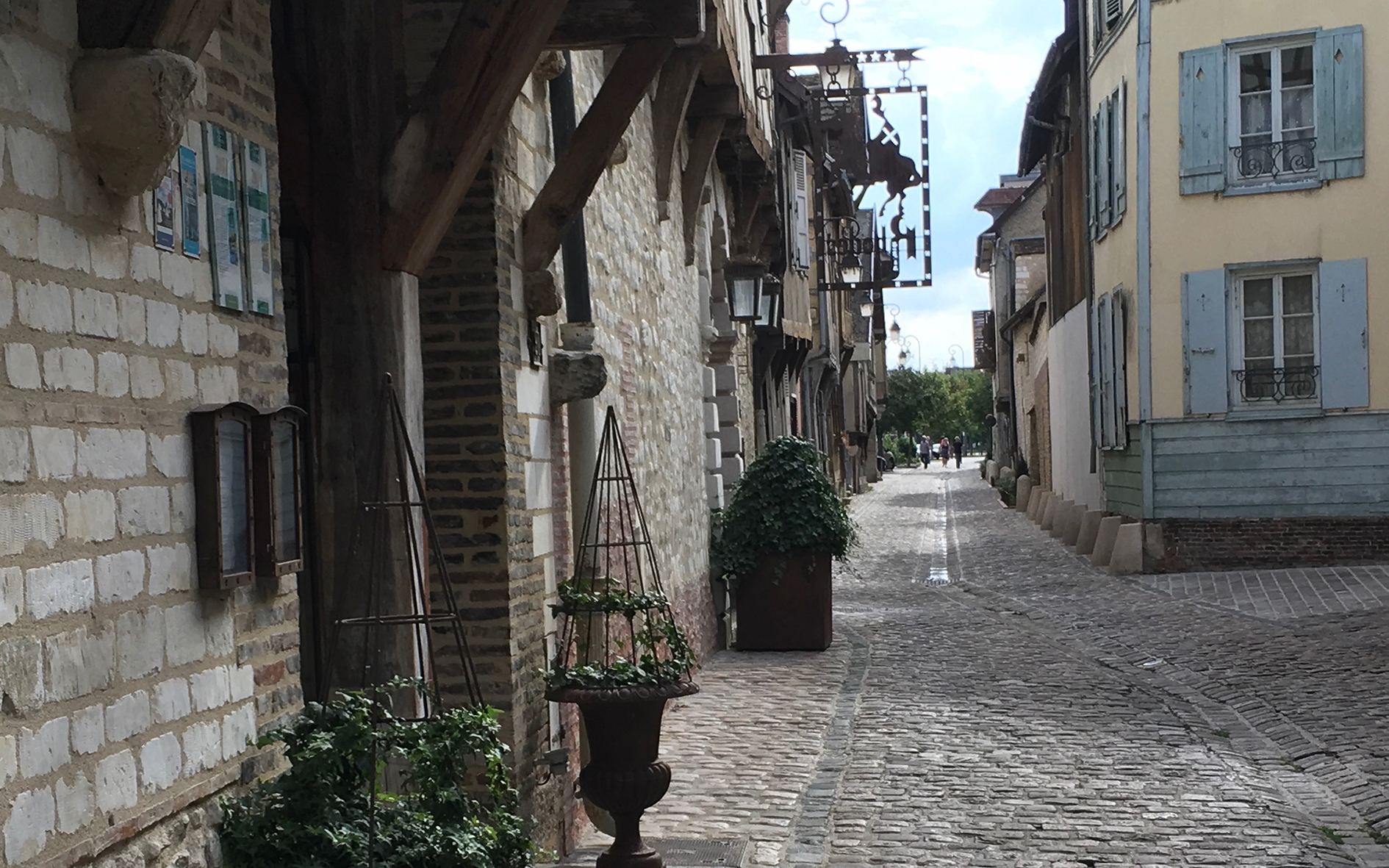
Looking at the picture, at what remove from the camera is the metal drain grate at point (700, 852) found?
5.99 m

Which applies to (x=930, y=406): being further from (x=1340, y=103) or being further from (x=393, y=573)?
(x=393, y=573)

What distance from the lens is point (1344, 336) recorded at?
15805 millimetres

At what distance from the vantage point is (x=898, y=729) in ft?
28.9

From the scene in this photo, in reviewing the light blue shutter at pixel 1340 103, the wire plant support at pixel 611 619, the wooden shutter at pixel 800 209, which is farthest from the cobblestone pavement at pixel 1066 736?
the wooden shutter at pixel 800 209

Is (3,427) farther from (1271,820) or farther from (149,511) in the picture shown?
(1271,820)

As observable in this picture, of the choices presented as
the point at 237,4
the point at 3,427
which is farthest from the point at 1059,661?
the point at 3,427

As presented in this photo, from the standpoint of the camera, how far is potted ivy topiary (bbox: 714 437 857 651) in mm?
12141

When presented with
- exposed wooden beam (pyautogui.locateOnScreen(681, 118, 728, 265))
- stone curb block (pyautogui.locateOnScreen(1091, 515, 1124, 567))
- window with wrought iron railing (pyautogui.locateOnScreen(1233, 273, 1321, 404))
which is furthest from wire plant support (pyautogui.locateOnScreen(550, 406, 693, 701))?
stone curb block (pyautogui.locateOnScreen(1091, 515, 1124, 567))

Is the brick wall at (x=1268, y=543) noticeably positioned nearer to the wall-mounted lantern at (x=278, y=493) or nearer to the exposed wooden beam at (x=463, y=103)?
the exposed wooden beam at (x=463, y=103)

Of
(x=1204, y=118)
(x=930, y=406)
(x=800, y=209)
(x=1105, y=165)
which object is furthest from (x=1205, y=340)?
(x=930, y=406)

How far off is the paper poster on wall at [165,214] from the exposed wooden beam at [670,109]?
6.39 meters

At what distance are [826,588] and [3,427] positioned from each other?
393 inches

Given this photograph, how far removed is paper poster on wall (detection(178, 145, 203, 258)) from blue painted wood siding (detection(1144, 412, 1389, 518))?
14829 mm

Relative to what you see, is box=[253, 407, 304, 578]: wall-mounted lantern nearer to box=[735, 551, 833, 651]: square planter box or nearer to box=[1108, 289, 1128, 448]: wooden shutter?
→ box=[735, 551, 833, 651]: square planter box
